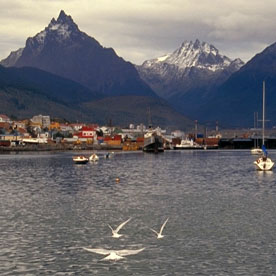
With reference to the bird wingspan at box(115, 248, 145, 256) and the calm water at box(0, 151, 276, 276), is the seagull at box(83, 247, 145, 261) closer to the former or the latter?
the bird wingspan at box(115, 248, 145, 256)

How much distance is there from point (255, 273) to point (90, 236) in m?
15.7

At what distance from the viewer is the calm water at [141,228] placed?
4206cm

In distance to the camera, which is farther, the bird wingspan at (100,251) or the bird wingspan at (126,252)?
the bird wingspan at (100,251)

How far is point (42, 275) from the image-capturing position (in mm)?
39781

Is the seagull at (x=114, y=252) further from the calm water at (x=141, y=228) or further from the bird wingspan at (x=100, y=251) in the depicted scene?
the calm water at (x=141, y=228)

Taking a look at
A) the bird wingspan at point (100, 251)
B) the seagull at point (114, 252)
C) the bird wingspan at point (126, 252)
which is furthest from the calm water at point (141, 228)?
the bird wingspan at point (126, 252)

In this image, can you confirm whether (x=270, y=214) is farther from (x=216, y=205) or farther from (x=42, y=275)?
(x=42, y=275)

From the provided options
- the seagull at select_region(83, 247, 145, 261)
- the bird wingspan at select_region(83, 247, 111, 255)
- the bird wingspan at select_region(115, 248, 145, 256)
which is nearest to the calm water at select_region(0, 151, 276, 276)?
the bird wingspan at select_region(83, 247, 111, 255)

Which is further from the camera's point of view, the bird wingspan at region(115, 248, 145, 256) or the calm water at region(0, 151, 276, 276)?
the bird wingspan at region(115, 248, 145, 256)

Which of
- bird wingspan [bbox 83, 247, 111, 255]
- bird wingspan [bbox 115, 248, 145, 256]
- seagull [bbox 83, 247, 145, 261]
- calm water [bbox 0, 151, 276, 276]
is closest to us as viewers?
calm water [bbox 0, 151, 276, 276]

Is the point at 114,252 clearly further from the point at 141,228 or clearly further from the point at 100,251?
the point at 141,228

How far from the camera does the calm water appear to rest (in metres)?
42.1

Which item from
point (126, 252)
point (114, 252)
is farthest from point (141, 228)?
point (114, 252)

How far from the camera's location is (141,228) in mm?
54781
